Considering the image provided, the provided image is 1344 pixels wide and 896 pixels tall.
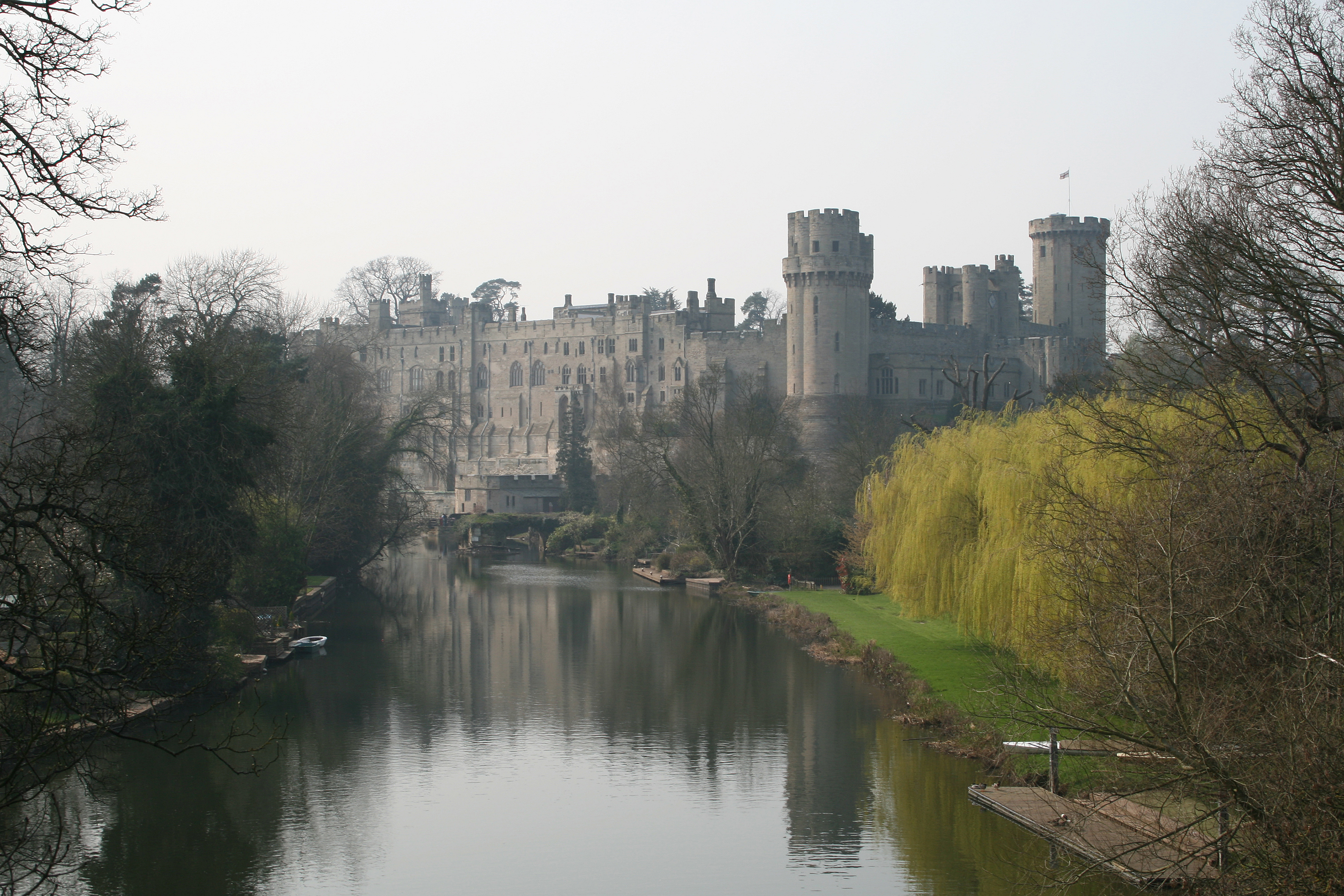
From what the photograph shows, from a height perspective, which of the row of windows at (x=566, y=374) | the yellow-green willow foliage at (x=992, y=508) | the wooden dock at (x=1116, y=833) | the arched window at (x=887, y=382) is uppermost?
the row of windows at (x=566, y=374)

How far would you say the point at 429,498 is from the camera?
62219 mm

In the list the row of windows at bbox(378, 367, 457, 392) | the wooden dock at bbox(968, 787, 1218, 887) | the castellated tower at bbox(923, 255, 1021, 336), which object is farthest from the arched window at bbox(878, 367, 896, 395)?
the wooden dock at bbox(968, 787, 1218, 887)

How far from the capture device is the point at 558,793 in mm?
14039

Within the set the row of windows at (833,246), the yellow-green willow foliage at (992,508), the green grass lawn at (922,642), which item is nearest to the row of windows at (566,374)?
the row of windows at (833,246)

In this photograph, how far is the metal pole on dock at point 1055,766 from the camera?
1222 centimetres

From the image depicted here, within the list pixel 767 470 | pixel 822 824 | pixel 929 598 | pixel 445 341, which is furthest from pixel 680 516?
pixel 445 341

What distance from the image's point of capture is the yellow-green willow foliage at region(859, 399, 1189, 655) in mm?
14305

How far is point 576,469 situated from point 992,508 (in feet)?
123

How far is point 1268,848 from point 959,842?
4.89m

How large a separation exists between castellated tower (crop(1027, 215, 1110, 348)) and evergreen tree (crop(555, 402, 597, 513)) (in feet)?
76.9

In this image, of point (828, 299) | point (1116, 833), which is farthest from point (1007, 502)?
point (828, 299)

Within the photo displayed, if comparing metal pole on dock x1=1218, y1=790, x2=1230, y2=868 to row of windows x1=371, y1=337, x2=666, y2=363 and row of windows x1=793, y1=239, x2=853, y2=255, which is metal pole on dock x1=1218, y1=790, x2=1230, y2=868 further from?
row of windows x1=371, y1=337, x2=666, y2=363

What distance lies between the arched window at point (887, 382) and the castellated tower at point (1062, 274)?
30.4 ft

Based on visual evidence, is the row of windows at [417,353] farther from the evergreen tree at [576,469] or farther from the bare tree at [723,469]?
the bare tree at [723,469]
